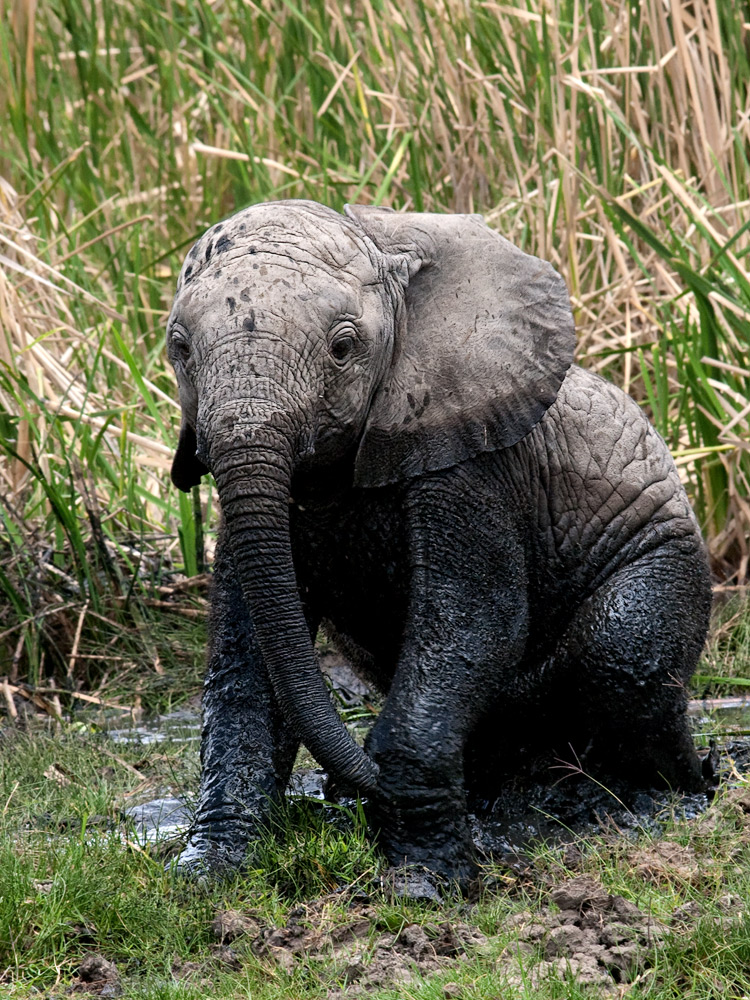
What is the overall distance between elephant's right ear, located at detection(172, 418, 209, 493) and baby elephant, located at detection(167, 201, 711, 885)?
0.04 ft

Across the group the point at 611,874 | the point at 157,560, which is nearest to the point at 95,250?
the point at 157,560

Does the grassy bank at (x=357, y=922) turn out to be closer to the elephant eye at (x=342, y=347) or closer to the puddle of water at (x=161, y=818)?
the puddle of water at (x=161, y=818)

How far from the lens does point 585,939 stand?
3.47 m

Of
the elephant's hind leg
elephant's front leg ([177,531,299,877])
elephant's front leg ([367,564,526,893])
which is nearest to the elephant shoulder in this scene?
the elephant's hind leg

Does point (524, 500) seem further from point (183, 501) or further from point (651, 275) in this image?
point (651, 275)

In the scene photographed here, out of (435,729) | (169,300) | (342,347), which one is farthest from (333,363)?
(169,300)

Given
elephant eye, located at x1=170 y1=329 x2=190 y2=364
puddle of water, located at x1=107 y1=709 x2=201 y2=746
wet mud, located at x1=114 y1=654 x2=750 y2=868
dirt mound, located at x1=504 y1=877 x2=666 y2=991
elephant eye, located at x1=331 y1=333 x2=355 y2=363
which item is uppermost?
elephant eye, located at x1=170 y1=329 x2=190 y2=364

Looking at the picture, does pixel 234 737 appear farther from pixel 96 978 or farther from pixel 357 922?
pixel 96 978

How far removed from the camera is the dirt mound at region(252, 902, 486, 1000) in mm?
3449

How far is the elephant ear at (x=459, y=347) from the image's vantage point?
4273mm

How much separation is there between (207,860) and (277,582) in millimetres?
833

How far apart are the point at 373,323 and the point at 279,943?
155 cm

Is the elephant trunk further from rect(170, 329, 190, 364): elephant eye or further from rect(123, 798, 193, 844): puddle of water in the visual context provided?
rect(123, 798, 193, 844): puddle of water

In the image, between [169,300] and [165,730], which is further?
[169,300]
